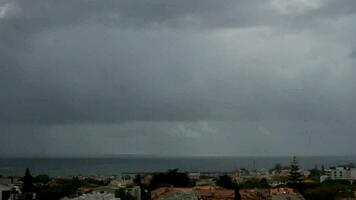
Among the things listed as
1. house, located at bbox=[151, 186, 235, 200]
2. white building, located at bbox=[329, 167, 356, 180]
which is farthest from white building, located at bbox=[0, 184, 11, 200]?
white building, located at bbox=[329, 167, 356, 180]

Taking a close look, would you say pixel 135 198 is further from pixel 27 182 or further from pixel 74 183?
pixel 74 183

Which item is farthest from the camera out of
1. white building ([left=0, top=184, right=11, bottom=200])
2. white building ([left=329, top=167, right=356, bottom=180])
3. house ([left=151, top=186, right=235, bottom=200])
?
white building ([left=329, top=167, right=356, bottom=180])

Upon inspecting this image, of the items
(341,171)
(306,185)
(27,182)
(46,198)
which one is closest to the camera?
(27,182)

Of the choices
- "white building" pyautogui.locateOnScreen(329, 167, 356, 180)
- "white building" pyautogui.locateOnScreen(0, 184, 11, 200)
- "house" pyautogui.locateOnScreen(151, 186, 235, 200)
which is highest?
"white building" pyautogui.locateOnScreen(329, 167, 356, 180)

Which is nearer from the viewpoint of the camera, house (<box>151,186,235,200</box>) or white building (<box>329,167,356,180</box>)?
house (<box>151,186,235,200</box>)

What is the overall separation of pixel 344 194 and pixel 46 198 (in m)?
26.3

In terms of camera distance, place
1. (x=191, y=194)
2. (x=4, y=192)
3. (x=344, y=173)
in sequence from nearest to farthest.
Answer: (x=4, y=192), (x=191, y=194), (x=344, y=173)

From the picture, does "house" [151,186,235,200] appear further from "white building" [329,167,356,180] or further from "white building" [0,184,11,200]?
"white building" [329,167,356,180]

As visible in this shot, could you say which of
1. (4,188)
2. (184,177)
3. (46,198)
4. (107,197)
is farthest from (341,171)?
(4,188)

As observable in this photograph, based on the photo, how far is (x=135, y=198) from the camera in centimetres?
5356

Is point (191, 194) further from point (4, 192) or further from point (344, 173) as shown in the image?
point (344, 173)

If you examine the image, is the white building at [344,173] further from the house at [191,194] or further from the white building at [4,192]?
the white building at [4,192]

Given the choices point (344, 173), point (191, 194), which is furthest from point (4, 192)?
point (344, 173)

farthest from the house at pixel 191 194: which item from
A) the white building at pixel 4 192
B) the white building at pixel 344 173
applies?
the white building at pixel 344 173
